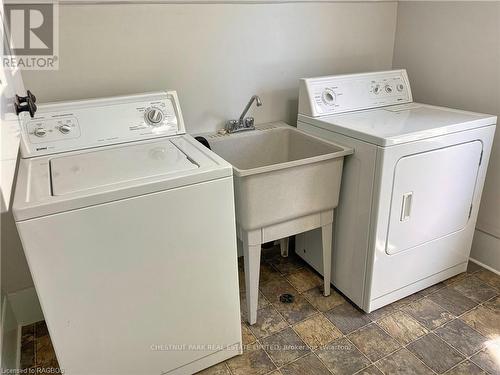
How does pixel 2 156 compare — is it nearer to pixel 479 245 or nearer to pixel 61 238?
pixel 61 238

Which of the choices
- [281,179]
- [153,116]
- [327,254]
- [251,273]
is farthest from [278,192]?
[153,116]

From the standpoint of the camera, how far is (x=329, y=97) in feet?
6.47

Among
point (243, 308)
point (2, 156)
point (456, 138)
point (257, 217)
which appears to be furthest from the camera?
point (243, 308)

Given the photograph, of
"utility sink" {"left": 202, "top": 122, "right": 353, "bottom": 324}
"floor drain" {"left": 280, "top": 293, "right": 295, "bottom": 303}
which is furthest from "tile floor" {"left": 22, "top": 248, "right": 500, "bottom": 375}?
"utility sink" {"left": 202, "top": 122, "right": 353, "bottom": 324}

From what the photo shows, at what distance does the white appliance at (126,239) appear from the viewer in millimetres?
1172

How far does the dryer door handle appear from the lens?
170cm

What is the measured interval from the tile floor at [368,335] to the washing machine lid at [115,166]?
0.87 metres

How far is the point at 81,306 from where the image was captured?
4.09ft

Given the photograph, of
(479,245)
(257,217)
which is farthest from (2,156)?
(479,245)

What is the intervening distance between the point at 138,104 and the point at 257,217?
0.71 meters

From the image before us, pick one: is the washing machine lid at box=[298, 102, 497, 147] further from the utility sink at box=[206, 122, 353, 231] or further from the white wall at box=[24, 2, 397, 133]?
the white wall at box=[24, 2, 397, 133]

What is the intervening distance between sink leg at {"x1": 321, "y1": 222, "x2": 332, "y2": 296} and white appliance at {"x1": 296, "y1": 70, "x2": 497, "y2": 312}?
6cm

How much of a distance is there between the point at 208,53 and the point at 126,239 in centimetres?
107

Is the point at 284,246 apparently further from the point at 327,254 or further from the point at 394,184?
the point at 394,184
